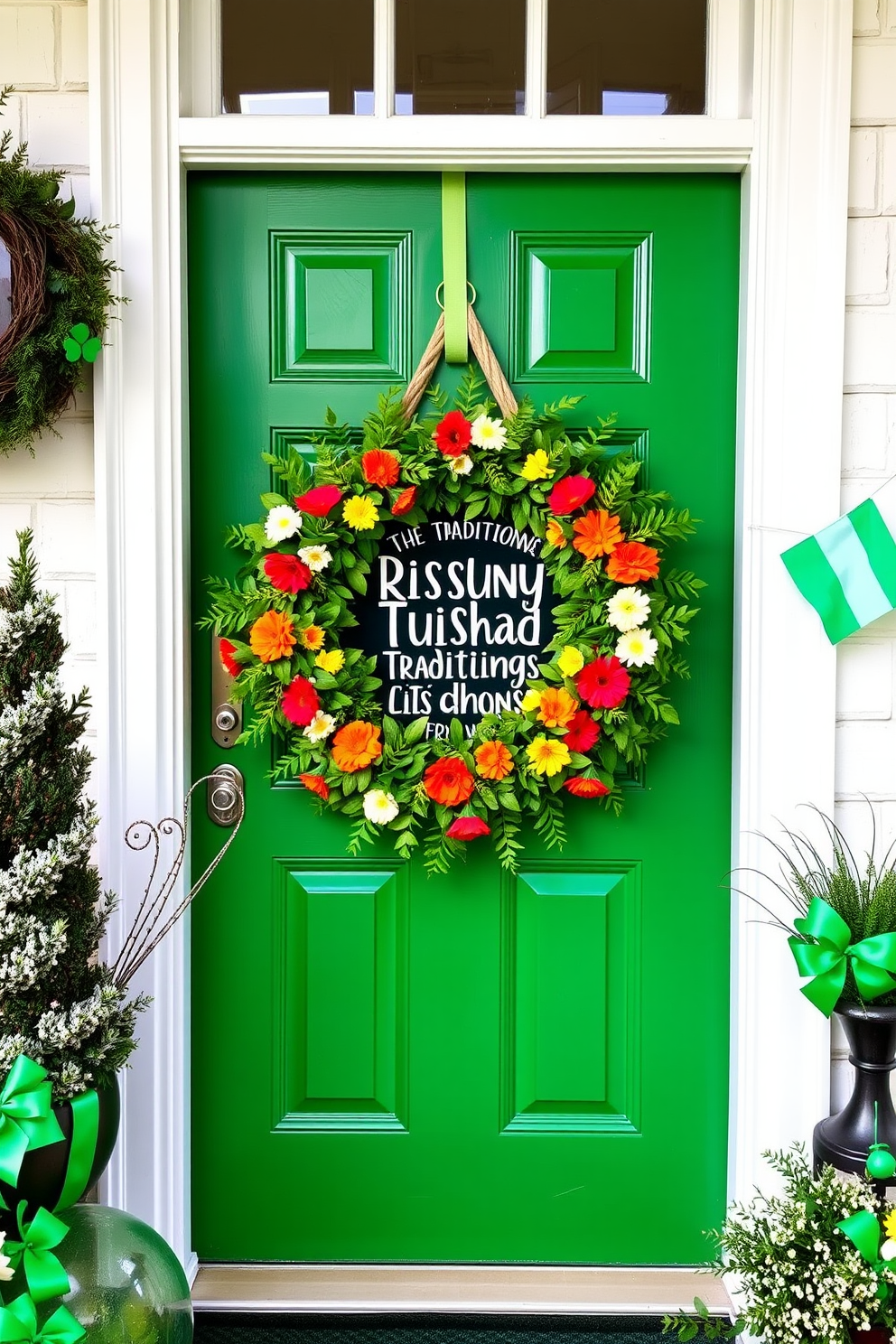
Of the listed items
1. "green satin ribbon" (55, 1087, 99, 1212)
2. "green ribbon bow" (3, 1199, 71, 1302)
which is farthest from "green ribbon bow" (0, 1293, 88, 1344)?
"green satin ribbon" (55, 1087, 99, 1212)

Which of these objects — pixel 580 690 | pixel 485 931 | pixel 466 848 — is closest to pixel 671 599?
pixel 580 690

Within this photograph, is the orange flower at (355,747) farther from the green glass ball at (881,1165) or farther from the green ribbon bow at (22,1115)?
the green glass ball at (881,1165)

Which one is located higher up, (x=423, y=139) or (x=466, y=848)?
(x=423, y=139)

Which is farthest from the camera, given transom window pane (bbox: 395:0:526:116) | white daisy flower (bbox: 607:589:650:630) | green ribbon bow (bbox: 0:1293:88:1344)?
transom window pane (bbox: 395:0:526:116)

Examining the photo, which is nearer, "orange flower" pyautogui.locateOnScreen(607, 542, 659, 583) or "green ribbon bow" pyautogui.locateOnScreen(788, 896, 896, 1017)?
"green ribbon bow" pyautogui.locateOnScreen(788, 896, 896, 1017)

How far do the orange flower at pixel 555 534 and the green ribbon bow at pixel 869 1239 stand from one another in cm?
106

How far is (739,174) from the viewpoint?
5.90ft

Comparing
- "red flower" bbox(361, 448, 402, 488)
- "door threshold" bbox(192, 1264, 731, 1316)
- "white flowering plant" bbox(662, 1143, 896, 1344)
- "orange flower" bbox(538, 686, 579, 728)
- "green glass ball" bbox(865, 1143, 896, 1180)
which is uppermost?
"red flower" bbox(361, 448, 402, 488)

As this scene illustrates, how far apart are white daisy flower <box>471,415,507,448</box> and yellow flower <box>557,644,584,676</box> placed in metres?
0.35

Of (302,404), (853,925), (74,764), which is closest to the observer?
(74,764)

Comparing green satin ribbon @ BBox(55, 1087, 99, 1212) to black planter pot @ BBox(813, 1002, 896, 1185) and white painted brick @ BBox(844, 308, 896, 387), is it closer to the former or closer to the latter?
black planter pot @ BBox(813, 1002, 896, 1185)

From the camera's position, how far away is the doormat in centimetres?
175

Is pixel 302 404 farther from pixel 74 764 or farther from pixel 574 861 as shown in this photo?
pixel 574 861

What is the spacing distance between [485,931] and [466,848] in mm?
161
